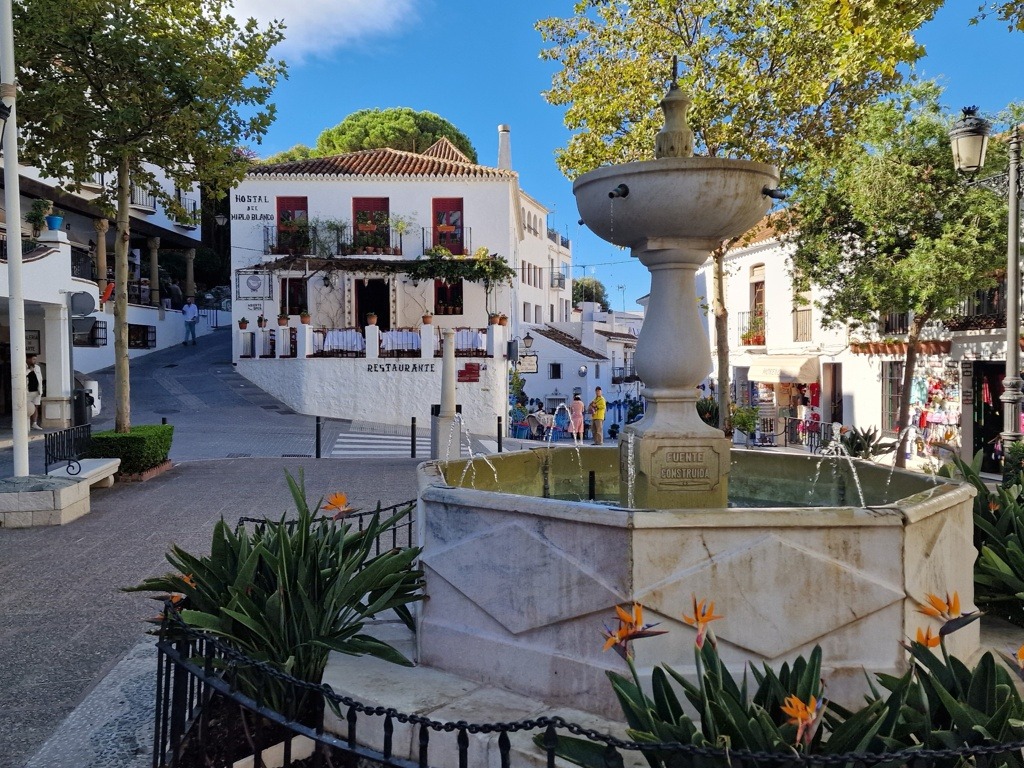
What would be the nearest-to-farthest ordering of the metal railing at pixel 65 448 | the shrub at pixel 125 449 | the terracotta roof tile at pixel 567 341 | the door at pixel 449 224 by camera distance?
the metal railing at pixel 65 448, the shrub at pixel 125 449, the door at pixel 449 224, the terracotta roof tile at pixel 567 341

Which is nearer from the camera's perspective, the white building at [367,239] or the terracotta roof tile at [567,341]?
the white building at [367,239]

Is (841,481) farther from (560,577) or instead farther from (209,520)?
(209,520)

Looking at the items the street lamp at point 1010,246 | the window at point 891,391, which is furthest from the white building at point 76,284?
the window at point 891,391

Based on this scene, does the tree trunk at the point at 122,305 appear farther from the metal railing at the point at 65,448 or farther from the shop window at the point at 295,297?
the shop window at the point at 295,297

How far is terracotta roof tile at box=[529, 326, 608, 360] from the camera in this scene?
37.9 metres

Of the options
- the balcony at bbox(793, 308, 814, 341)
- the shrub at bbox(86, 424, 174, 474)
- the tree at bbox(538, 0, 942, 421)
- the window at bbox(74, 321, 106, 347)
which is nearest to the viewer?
the shrub at bbox(86, 424, 174, 474)

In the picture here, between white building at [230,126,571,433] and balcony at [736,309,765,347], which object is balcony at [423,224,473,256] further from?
balcony at [736,309,765,347]

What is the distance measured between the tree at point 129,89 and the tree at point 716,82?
6162 millimetres

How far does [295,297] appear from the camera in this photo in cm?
2747

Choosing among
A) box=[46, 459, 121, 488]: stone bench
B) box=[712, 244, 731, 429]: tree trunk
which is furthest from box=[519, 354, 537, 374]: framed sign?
box=[46, 459, 121, 488]: stone bench

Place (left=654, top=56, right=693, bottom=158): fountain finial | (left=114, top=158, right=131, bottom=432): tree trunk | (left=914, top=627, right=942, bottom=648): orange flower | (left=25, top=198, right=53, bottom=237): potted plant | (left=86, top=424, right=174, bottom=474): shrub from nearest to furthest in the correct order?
(left=914, top=627, right=942, bottom=648): orange flower
(left=654, top=56, right=693, bottom=158): fountain finial
(left=86, top=424, right=174, bottom=474): shrub
(left=114, top=158, right=131, bottom=432): tree trunk
(left=25, top=198, right=53, bottom=237): potted plant

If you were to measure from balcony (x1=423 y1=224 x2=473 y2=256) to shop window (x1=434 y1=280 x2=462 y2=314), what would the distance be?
1274 millimetres

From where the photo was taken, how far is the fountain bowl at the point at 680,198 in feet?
13.9

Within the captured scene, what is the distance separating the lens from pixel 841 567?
10.5ft
